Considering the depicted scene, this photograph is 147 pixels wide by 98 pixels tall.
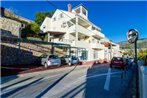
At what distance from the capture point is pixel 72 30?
43844 millimetres

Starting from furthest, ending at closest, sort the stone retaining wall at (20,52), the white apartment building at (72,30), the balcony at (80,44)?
1. the white apartment building at (72,30)
2. the balcony at (80,44)
3. the stone retaining wall at (20,52)

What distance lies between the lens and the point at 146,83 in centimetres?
353

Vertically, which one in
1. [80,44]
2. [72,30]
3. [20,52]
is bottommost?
[20,52]

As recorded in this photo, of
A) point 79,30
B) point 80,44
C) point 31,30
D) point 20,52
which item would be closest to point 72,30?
point 79,30

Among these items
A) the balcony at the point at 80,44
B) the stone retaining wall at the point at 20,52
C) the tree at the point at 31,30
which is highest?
the tree at the point at 31,30

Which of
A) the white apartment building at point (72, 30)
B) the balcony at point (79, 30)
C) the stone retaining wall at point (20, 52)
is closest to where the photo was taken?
the stone retaining wall at point (20, 52)

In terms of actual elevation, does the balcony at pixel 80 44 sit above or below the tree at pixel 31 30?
below

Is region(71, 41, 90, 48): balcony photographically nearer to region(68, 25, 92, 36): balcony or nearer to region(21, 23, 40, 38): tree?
region(68, 25, 92, 36): balcony

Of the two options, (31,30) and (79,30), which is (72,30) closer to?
(79,30)

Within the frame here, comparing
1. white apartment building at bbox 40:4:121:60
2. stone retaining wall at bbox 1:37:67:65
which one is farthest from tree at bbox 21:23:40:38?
stone retaining wall at bbox 1:37:67:65

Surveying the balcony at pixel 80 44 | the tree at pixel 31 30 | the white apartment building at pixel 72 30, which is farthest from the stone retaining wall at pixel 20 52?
the white apartment building at pixel 72 30

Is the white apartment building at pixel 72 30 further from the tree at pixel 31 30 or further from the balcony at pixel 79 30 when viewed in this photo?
the tree at pixel 31 30

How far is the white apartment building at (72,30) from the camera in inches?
1723

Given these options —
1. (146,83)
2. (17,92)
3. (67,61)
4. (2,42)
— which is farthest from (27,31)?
(146,83)
